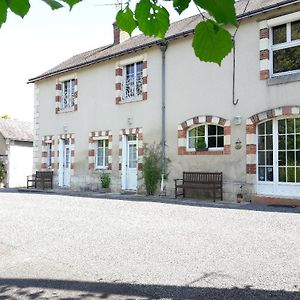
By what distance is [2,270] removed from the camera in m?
4.79

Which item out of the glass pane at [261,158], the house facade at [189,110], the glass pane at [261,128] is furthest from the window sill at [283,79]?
the glass pane at [261,158]

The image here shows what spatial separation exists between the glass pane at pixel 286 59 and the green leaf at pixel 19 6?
1056 centimetres

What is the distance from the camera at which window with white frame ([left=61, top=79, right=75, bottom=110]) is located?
59.1 feet

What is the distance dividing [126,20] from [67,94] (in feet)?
55.7

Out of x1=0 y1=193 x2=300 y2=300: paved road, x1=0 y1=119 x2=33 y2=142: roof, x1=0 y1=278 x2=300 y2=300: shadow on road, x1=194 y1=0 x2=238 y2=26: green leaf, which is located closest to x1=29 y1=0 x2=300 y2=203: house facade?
x1=0 y1=193 x2=300 y2=300: paved road

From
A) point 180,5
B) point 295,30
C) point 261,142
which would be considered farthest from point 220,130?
point 180,5

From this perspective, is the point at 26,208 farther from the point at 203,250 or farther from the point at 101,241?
the point at 203,250

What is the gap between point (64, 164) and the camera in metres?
18.1

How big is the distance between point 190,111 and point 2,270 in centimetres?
919

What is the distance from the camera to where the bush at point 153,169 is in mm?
13641

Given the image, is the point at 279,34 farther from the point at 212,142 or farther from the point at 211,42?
the point at 211,42

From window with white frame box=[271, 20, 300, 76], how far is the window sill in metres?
0.25

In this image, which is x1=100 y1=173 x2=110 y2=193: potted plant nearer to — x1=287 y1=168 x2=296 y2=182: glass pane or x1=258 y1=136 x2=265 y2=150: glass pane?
x1=258 y1=136 x2=265 y2=150: glass pane

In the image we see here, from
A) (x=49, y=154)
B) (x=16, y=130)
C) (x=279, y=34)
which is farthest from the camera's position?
(x=16, y=130)
